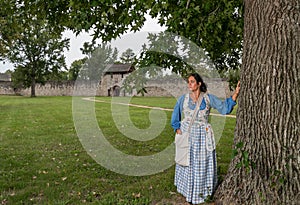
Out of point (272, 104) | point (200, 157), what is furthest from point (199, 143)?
point (272, 104)

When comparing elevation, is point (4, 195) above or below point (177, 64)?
below

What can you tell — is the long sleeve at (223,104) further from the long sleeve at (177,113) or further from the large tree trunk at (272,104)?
the long sleeve at (177,113)

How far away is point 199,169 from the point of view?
388 cm

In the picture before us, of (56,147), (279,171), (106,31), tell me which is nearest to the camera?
(279,171)

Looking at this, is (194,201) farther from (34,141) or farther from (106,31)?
(34,141)

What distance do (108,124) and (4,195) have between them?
8.11 m

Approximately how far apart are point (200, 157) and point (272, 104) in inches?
46.7

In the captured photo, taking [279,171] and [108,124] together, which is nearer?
[279,171]

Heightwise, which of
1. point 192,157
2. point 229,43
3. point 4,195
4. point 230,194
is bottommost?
point 4,195

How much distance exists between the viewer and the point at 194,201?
3906 mm

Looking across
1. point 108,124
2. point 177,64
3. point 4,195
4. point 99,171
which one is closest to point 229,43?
point 177,64

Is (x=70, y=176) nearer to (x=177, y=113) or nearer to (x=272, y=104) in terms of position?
(x=177, y=113)

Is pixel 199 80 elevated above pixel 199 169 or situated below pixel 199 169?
above

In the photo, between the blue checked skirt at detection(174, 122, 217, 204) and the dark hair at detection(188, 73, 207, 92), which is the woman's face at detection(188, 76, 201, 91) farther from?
the blue checked skirt at detection(174, 122, 217, 204)
